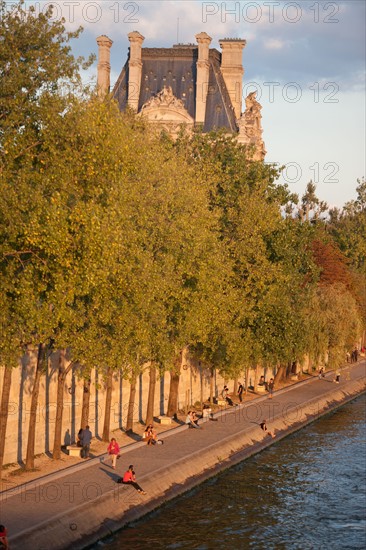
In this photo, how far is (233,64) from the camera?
100m

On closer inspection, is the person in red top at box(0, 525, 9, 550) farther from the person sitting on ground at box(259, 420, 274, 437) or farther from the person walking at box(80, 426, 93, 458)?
the person sitting on ground at box(259, 420, 274, 437)

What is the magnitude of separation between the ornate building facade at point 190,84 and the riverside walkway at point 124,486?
1809 inches

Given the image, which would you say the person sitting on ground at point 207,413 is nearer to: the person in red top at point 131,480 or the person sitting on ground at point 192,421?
the person sitting on ground at point 192,421

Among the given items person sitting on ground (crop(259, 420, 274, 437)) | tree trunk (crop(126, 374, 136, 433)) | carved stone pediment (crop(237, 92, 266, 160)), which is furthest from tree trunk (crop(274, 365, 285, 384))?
carved stone pediment (crop(237, 92, 266, 160))

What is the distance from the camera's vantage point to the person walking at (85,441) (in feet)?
120

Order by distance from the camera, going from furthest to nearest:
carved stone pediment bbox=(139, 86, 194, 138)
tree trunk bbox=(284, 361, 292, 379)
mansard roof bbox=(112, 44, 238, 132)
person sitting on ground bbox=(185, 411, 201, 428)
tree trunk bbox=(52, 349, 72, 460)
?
1. mansard roof bbox=(112, 44, 238, 132)
2. carved stone pediment bbox=(139, 86, 194, 138)
3. tree trunk bbox=(284, 361, 292, 379)
4. person sitting on ground bbox=(185, 411, 201, 428)
5. tree trunk bbox=(52, 349, 72, 460)

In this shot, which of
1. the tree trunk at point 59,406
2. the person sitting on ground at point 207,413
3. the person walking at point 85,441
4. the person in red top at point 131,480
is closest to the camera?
the person in red top at point 131,480

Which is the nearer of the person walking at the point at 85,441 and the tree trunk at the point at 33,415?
the tree trunk at the point at 33,415

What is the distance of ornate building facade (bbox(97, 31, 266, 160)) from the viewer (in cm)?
9488

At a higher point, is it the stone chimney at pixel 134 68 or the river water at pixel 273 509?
the stone chimney at pixel 134 68

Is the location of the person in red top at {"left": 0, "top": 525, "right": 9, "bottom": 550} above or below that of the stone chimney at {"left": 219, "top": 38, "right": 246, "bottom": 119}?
below

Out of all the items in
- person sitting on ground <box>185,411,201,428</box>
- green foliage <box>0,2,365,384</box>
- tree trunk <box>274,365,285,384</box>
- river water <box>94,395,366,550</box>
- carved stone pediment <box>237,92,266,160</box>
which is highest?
carved stone pediment <box>237,92,266,160</box>

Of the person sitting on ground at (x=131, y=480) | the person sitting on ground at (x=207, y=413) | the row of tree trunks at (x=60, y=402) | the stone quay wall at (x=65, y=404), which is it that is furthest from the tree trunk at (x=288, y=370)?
the person sitting on ground at (x=131, y=480)

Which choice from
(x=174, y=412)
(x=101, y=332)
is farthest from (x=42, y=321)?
(x=174, y=412)
